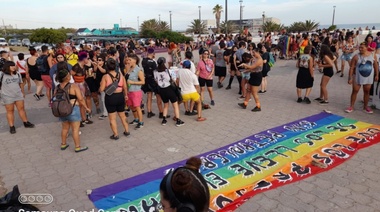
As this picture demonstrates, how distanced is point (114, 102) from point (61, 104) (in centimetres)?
98

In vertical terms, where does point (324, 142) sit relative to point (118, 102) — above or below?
below

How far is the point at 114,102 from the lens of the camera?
5.36 meters

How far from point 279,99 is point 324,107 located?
138 centimetres

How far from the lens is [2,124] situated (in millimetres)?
7004

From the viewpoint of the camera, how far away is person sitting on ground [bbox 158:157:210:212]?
5.31 feet

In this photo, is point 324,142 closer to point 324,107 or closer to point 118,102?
point 324,107

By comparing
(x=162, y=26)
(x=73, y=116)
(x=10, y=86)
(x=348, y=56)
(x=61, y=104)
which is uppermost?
(x=162, y=26)

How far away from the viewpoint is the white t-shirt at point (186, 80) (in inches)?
247

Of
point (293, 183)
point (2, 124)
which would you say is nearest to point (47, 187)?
point (293, 183)

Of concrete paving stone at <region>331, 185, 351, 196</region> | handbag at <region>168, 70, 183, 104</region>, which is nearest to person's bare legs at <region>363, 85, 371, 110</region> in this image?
concrete paving stone at <region>331, 185, 351, 196</region>

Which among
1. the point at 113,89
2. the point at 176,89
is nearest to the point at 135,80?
the point at 113,89

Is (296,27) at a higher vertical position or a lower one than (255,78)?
higher

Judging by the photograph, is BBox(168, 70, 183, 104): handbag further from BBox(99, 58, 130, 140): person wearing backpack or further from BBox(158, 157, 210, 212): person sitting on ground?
BBox(158, 157, 210, 212): person sitting on ground

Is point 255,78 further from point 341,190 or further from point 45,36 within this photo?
point 45,36
